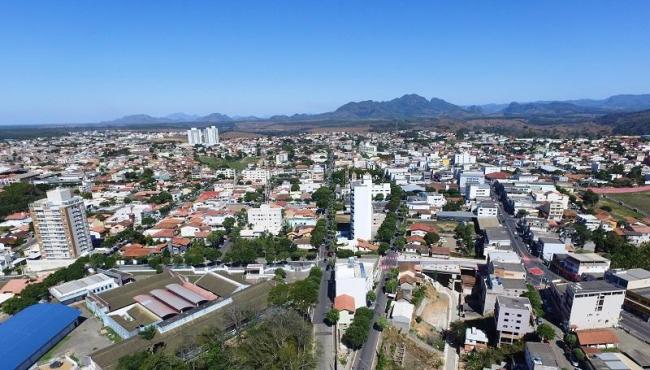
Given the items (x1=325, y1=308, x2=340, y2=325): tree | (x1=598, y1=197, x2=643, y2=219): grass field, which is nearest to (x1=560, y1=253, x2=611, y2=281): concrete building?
(x1=325, y1=308, x2=340, y2=325): tree

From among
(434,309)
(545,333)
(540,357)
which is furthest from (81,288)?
(545,333)

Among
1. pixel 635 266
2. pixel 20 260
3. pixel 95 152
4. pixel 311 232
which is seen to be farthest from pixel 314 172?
pixel 95 152

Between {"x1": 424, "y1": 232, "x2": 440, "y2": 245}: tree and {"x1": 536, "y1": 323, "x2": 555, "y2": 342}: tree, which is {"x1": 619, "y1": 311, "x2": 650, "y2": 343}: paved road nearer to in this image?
{"x1": 536, "y1": 323, "x2": 555, "y2": 342}: tree

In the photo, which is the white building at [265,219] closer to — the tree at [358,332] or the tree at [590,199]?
the tree at [358,332]

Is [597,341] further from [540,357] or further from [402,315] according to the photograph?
[402,315]

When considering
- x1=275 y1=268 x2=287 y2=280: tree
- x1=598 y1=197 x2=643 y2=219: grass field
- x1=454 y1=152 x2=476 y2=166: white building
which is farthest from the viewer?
x1=454 y1=152 x2=476 y2=166: white building

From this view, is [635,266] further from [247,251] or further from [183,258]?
[183,258]
